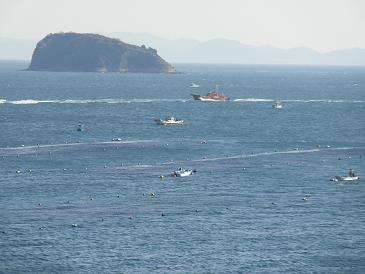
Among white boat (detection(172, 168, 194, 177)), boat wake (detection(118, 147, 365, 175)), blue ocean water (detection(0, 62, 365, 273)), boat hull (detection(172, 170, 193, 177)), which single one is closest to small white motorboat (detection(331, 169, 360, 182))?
blue ocean water (detection(0, 62, 365, 273))

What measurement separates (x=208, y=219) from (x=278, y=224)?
11.0 metres

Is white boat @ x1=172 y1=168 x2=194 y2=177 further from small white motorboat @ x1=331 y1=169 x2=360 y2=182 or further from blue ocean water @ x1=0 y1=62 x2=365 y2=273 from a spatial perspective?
small white motorboat @ x1=331 y1=169 x2=360 y2=182

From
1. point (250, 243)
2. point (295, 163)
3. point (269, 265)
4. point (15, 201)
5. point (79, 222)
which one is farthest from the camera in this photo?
point (295, 163)

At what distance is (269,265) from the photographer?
4432 inches

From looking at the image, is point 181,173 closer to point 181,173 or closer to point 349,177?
point 181,173

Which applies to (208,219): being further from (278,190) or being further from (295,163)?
(295,163)

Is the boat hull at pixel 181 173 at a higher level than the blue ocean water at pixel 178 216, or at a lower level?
higher

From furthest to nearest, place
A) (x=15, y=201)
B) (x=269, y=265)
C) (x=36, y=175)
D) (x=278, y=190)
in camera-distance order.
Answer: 1. (x=36, y=175)
2. (x=278, y=190)
3. (x=15, y=201)
4. (x=269, y=265)

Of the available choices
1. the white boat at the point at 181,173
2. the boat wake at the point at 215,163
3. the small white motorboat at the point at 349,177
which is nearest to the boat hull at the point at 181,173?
the white boat at the point at 181,173

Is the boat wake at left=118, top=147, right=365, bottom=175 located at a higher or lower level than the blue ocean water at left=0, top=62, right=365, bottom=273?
higher

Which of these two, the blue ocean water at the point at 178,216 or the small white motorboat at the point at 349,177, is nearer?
the blue ocean water at the point at 178,216

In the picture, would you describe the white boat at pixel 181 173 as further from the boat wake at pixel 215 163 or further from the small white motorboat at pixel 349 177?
the small white motorboat at pixel 349 177

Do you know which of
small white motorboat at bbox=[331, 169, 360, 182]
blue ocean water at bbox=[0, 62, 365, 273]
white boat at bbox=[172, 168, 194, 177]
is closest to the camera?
blue ocean water at bbox=[0, 62, 365, 273]

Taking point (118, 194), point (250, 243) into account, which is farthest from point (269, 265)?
point (118, 194)
